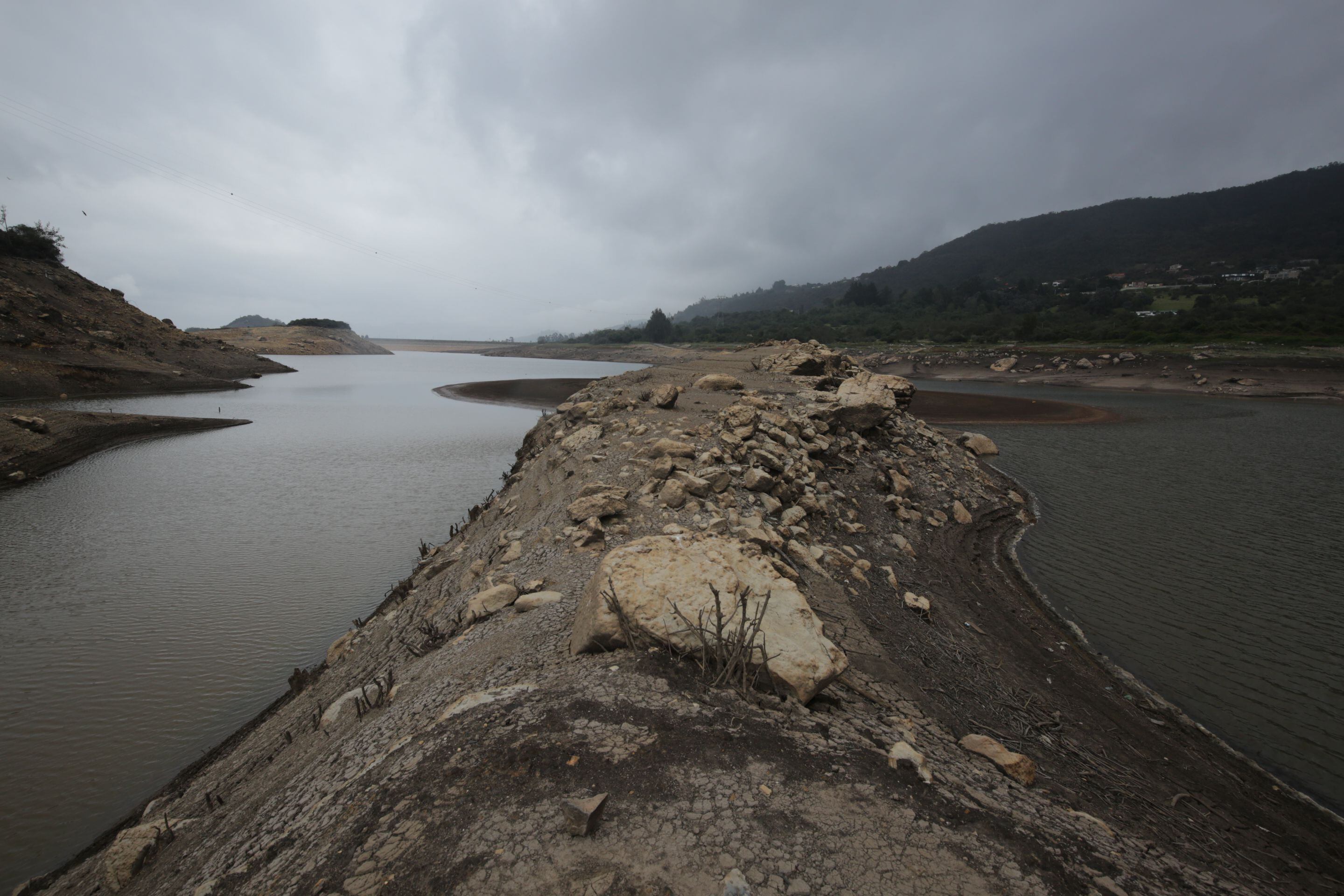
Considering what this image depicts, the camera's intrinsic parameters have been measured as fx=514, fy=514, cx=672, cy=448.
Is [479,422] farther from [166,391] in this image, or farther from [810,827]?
[810,827]

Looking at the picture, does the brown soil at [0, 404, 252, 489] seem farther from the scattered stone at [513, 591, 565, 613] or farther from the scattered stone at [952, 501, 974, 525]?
the scattered stone at [952, 501, 974, 525]

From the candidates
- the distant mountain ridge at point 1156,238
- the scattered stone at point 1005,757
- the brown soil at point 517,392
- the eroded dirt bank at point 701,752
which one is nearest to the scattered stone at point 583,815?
the eroded dirt bank at point 701,752

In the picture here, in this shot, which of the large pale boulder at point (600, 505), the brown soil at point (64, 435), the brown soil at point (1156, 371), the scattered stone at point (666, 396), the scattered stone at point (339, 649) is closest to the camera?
the scattered stone at point (339, 649)

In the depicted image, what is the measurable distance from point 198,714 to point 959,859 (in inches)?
255

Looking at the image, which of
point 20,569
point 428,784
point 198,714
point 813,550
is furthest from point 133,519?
point 813,550

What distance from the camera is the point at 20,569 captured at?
7531 millimetres

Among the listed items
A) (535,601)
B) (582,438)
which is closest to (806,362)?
(582,438)

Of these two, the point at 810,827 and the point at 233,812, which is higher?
the point at 810,827

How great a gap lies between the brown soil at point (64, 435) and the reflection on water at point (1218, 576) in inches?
818

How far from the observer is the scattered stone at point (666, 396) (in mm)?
10289

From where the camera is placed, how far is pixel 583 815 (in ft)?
6.75

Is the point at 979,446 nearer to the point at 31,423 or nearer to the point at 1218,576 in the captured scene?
the point at 1218,576

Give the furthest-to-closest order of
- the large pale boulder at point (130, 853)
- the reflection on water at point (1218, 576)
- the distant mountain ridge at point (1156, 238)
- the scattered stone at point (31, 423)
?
the distant mountain ridge at point (1156, 238) → the scattered stone at point (31, 423) → the reflection on water at point (1218, 576) → the large pale boulder at point (130, 853)

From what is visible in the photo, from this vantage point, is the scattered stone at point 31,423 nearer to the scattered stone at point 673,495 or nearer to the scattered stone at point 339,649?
the scattered stone at point 339,649
